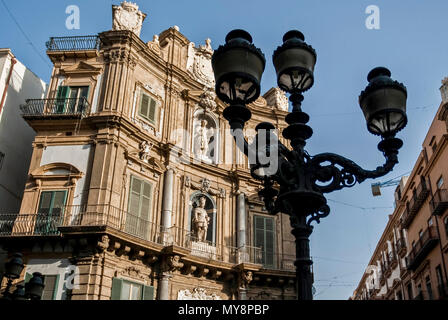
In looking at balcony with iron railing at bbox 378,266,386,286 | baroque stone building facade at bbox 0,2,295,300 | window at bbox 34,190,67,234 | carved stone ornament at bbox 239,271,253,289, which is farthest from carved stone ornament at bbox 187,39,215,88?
balcony with iron railing at bbox 378,266,386,286

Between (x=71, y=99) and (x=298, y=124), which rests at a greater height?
(x=71, y=99)

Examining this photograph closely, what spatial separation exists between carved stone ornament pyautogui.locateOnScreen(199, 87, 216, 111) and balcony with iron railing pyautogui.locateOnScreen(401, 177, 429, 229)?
13.5 metres

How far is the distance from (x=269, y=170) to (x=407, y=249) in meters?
29.0

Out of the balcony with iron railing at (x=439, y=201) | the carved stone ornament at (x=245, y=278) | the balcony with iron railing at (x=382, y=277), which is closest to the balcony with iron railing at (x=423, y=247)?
the balcony with iron railing at (x=439, y=201)

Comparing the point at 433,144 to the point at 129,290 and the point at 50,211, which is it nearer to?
the point at 129,290

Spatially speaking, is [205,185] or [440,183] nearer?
[205,185]

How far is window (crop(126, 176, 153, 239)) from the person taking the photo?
1712 centimetres

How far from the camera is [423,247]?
25.5 meters

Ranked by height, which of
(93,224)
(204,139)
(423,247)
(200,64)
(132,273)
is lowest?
(132,273)

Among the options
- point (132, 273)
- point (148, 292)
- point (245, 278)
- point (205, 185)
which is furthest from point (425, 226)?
point (132, 273)

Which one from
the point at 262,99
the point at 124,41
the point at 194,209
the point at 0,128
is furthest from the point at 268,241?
the point at 0,128

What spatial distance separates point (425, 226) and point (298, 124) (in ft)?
78.5

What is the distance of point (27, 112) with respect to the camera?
61.3ft

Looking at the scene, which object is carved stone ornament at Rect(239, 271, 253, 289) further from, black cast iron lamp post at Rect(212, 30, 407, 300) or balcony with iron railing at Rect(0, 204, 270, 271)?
black cast iron lamp post at Rect(212, 30, 407, 300)
